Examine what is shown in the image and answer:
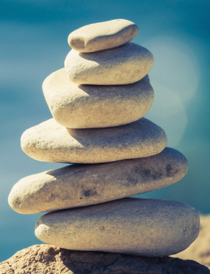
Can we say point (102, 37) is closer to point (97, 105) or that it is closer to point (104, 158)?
point (97, 105)

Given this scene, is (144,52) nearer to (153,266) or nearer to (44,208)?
(44,208)

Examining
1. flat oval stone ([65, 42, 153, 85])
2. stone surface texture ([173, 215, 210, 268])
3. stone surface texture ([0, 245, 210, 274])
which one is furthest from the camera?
stone surface texture ([173, 215, 210, 268])

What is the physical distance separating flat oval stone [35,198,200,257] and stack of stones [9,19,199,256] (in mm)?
10

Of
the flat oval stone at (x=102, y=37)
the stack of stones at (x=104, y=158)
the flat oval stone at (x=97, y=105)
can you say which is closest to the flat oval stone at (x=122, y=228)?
the stack of stones at (x=104, y=158)

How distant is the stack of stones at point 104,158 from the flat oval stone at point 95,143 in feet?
0.03

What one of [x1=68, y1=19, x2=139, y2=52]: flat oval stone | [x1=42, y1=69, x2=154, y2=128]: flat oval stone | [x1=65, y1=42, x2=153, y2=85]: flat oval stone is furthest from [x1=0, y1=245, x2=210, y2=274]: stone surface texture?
[x1=68, y1=19, x2=139, y2=52]: flat oval stone

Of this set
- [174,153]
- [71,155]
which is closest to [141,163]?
[174,153]

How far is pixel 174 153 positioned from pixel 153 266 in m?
1.26

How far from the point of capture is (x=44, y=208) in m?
4.59

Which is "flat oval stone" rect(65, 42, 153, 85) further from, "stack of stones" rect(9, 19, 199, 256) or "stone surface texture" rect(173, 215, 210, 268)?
"stone surface texture" rect(173, 215, 210, 268)

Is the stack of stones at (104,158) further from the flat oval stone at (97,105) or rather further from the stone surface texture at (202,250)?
the stone surface texture at (202,250)

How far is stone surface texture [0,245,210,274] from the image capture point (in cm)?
444

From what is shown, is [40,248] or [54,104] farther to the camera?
[40,248]

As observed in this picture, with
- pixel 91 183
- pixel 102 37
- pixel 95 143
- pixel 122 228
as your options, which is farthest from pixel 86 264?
pixel 102 37
